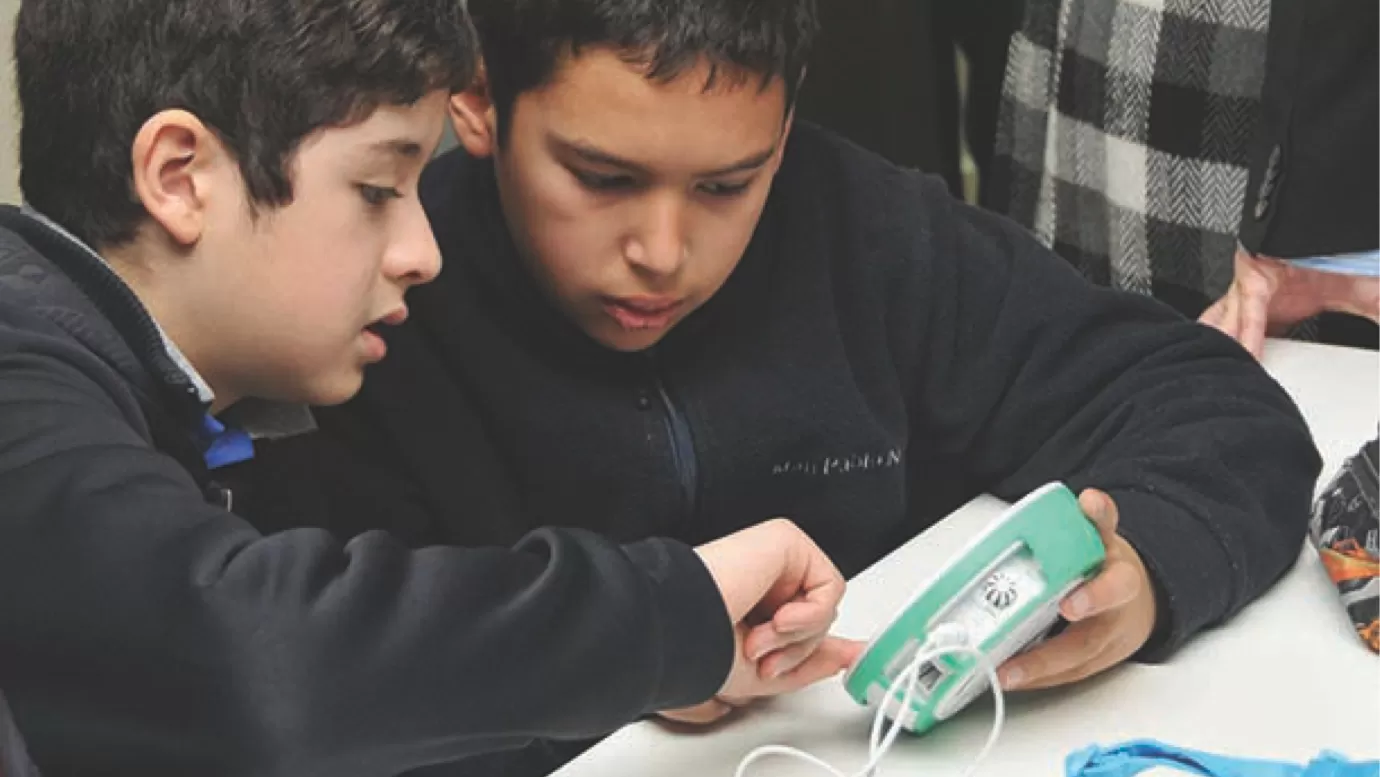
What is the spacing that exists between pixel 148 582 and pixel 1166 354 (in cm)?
76

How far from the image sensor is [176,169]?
897 mm

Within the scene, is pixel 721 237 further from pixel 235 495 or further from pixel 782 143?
pixel 235 495

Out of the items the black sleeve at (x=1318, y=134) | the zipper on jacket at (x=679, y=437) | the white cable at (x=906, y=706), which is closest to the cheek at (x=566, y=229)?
the zipper on jacket at (x=679, y=437)

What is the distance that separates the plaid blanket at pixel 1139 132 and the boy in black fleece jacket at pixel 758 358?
382mm

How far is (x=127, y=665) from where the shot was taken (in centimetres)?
69

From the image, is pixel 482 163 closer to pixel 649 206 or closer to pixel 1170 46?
pixel 649 206

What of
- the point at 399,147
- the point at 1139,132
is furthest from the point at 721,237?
the point at 1139,132

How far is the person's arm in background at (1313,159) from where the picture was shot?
1332mm

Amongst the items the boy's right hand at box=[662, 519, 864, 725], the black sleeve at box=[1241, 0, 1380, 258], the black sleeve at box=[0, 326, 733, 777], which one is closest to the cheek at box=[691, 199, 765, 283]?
the boy's right hand at box=[662, 519, 864, 725]

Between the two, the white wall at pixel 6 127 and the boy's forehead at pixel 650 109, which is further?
the white wall at pixel 6 127

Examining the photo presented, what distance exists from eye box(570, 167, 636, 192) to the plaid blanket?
2.34ft

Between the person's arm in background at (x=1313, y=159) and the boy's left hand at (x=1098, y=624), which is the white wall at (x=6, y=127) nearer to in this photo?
the boy's left hand at (x=1098, y=624)

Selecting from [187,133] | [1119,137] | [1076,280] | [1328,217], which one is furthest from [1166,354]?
[187,133]

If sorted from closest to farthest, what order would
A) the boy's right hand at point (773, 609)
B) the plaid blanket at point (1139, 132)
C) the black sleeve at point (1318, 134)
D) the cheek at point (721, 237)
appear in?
the boy's right hand at point (773, 609) → the cheek at point (721, 237) → the black sleeve at point (1318, 134) → the plaid blanket at point (1139, 132)
